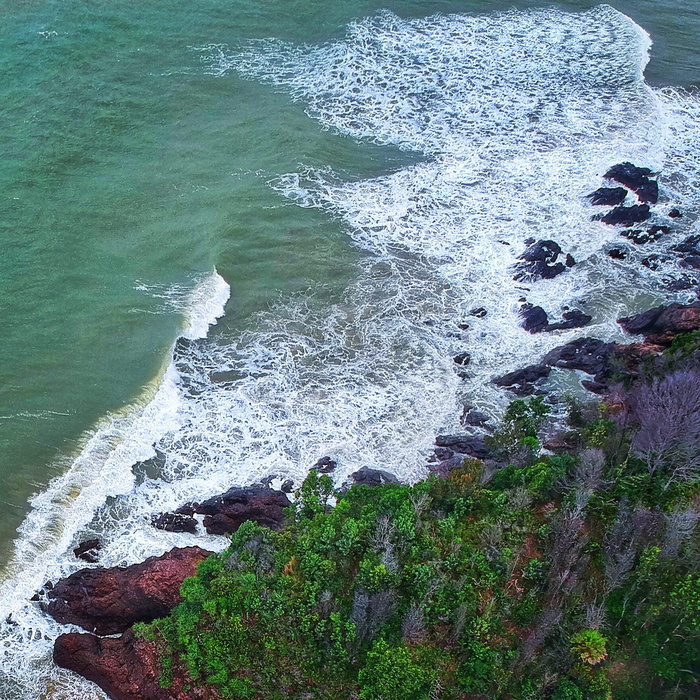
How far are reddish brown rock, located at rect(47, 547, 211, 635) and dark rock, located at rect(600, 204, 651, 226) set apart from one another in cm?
2657

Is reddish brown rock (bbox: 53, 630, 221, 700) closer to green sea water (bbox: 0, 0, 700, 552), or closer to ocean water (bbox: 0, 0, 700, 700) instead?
ocean water (bbox: 0, 0, 700, 700)

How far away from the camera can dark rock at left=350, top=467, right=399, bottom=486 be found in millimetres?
26359

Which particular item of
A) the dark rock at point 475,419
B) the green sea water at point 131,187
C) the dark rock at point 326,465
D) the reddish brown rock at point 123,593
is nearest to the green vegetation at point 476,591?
the reddish brown rock at point 123,593

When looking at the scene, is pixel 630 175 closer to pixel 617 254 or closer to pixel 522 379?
pixel 617 254

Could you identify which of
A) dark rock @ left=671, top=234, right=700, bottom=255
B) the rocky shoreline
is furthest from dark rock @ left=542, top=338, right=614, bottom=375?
dark rock @ left=671, top=234, right=700, bottom=255

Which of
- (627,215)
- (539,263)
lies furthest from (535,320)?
(627,215)

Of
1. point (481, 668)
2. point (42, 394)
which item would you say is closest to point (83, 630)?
point (42, 394)

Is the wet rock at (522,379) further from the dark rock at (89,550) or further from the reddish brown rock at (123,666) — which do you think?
the dark rock at (89,550)

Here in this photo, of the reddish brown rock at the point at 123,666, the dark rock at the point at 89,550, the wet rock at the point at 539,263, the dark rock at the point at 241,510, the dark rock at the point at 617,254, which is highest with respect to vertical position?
the dark rock at the point at 617,254

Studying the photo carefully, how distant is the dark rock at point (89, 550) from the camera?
80.7 ft

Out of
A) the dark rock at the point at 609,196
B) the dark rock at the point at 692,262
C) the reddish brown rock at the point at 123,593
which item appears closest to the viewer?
the reddish brown rock at the point at 123,593

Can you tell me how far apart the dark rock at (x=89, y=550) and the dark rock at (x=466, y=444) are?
12929mm

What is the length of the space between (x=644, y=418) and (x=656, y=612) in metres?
6.57

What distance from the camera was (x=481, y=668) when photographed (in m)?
19.2
